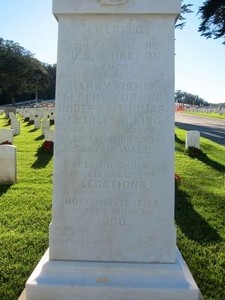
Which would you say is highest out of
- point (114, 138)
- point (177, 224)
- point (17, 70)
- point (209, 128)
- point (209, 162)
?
point (17, 70)

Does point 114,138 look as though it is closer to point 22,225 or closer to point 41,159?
point 22,225

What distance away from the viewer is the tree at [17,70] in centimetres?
6175

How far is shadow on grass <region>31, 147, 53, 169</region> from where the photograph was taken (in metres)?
10.1

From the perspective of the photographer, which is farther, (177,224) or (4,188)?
(4,188)

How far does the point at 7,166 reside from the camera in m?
8.13

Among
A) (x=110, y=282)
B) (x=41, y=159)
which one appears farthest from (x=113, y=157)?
(x=41, y=159)

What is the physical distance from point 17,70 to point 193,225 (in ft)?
197

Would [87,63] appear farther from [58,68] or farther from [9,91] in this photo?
[9,91]

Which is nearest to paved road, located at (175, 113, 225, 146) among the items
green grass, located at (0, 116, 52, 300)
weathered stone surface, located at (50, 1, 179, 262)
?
green grass, located at (0, 116, 52, 300)

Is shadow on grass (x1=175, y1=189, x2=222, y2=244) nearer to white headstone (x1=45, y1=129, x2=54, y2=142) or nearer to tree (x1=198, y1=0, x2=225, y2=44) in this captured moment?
white headstone (x1=45, y1=129, x2=54, y2=142)

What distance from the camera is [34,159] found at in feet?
36.4

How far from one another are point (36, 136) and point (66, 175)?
1353 cm

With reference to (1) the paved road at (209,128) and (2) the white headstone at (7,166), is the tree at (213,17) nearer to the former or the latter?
(1) the paved road at (209,128)

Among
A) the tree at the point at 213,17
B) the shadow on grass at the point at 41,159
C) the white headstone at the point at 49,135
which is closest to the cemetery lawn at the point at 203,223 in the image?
the shadow on grass at the point at 41,159
